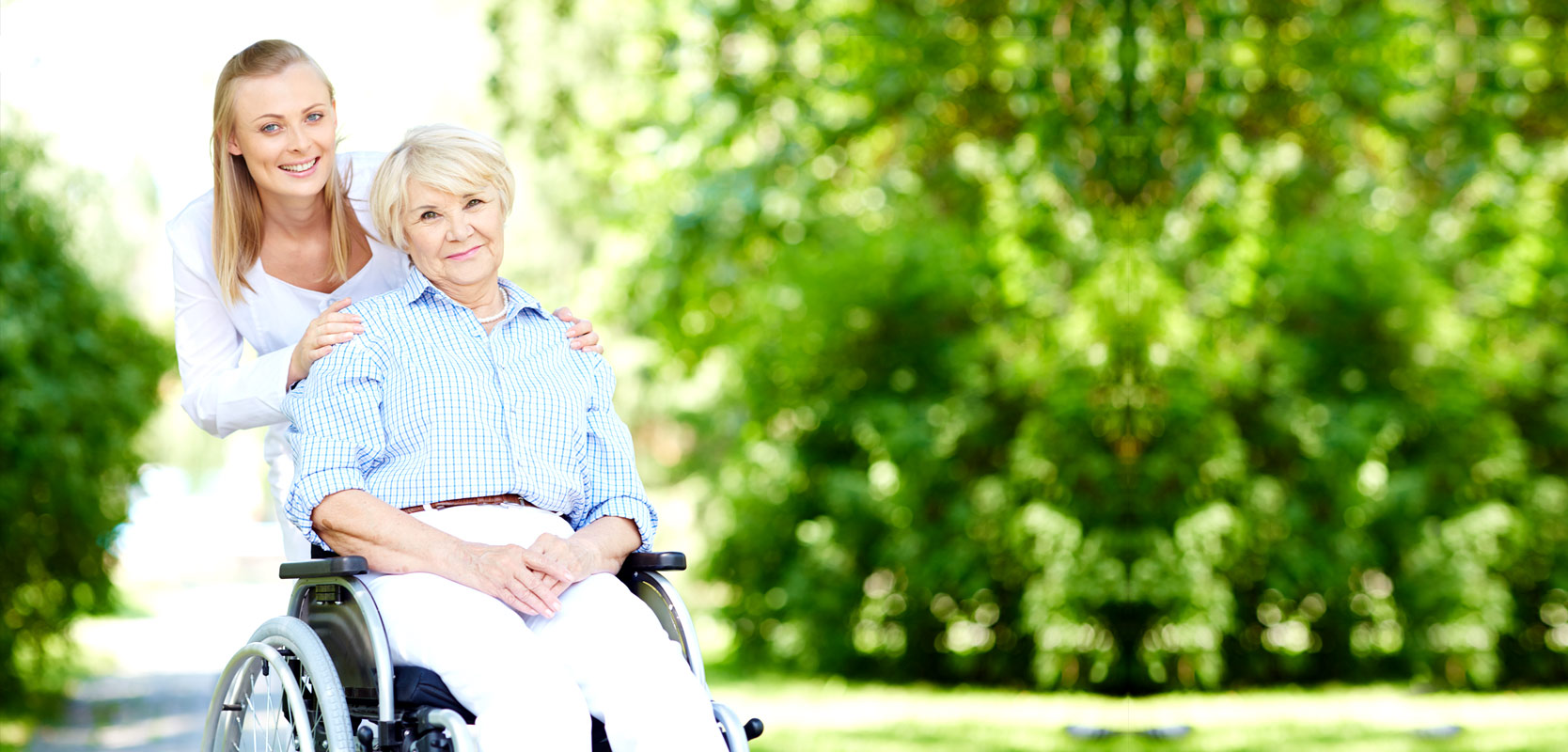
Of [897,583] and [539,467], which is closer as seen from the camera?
[539,467]

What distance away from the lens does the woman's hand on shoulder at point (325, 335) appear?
2.22 metres

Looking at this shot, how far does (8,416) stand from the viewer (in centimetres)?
532

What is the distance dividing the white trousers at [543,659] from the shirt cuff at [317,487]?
0.42 feet

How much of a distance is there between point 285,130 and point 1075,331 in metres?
3.05

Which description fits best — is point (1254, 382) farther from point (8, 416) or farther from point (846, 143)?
point (8, 416)

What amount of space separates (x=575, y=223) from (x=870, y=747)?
798cm

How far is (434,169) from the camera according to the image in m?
2.27

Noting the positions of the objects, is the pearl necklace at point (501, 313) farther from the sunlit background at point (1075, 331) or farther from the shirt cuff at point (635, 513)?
the sunlit background at point (1075, 331)

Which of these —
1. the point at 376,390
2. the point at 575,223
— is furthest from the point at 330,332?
the point at 575,223

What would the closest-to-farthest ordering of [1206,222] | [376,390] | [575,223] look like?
1. [376,390]
2. [1206,222]
3. [575,223]

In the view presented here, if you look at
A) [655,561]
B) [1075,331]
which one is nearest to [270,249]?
[655,561]

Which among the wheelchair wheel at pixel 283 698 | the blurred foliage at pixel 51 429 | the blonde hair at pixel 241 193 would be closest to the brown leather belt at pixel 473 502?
the wheelchair wheel at pixel 283 698

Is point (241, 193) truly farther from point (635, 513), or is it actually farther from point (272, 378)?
point (635, 513)

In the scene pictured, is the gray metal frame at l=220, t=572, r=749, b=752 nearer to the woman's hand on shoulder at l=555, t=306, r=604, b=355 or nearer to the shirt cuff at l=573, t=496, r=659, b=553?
the shirt cuff at l=573, t=496, r=659, b=553
